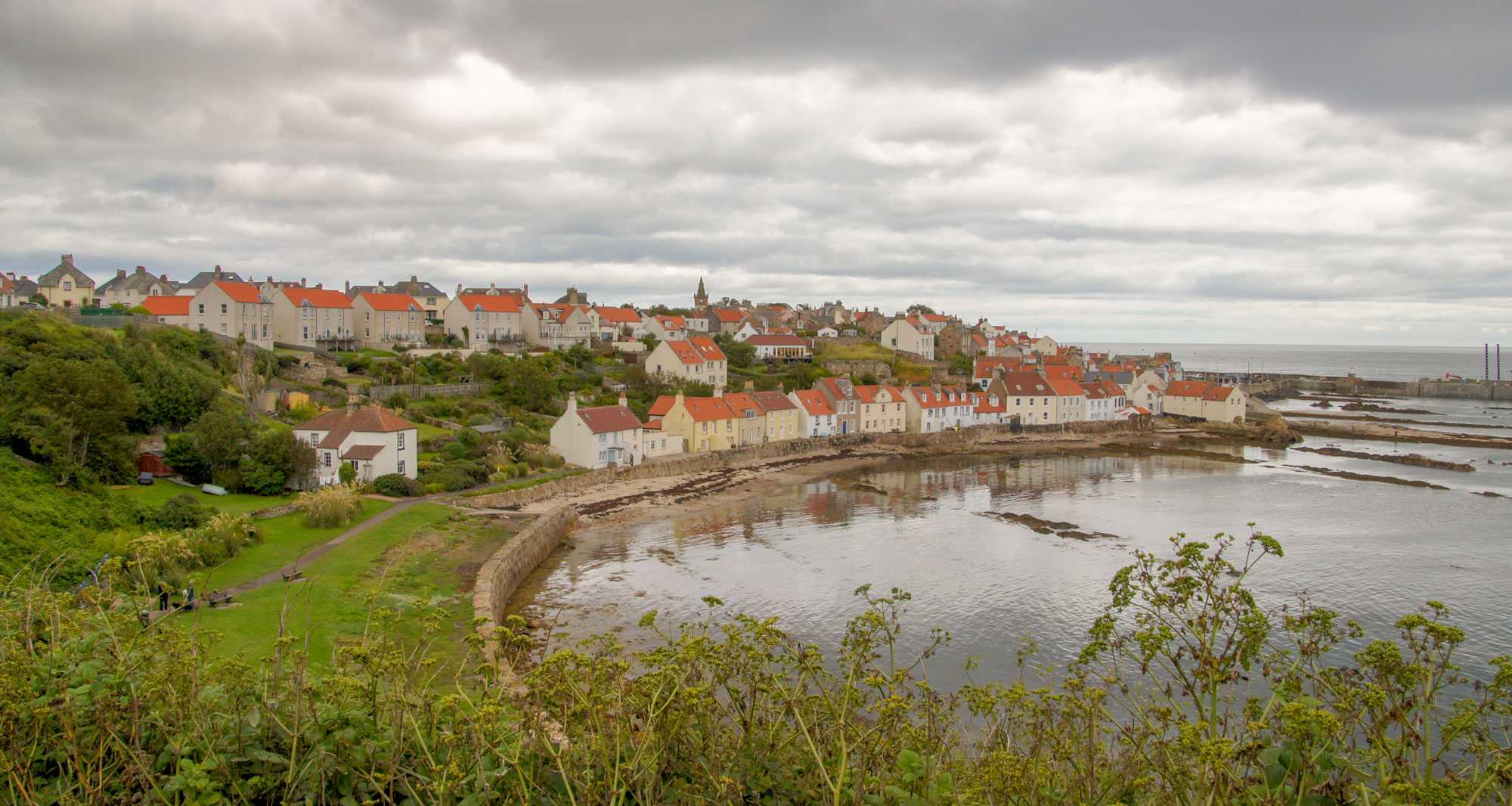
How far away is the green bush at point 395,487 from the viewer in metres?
33.8

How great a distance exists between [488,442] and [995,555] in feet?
86.9

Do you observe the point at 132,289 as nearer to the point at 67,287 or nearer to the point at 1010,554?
the point at 67,287

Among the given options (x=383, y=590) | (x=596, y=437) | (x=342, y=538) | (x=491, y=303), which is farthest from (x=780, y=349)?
(x=383, y=590)

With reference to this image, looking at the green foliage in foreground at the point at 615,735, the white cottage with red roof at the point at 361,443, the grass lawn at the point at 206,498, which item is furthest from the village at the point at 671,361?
the green foliage in foreground at the point at 615,735

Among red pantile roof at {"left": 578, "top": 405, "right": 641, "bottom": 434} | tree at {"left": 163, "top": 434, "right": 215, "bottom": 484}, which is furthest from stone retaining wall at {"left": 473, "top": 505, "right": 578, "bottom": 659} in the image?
tree at {"left": 163, "top": 434, "right": 215, "bottom": 484}

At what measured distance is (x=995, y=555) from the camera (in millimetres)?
31453

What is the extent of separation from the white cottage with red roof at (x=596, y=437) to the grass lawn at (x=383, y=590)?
1384 centimetres

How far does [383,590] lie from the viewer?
72.4 ft

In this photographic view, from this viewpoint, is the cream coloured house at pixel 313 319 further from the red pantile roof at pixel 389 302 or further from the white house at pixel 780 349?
the white house at pixel 780 349

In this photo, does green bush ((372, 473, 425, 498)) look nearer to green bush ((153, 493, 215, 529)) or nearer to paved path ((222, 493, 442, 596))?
paved path ((222, 493, 442, 596))

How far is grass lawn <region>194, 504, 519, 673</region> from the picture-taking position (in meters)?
17.1

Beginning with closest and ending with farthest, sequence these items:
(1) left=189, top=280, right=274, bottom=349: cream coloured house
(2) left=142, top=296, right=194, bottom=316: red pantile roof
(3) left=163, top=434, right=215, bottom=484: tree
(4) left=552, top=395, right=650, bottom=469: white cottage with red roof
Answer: (3) left=163, top=434, right=215, bottom=484: tree, (4) left=552, top=395, right=650, bottom=469: white cottage with red roof, (2) left=142, top=296, right=194, bottom=316: red pantile roof, (1) left=189, top=280, right=274, bottom=349: cream coloured house

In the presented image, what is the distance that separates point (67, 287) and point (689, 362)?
46046 mm

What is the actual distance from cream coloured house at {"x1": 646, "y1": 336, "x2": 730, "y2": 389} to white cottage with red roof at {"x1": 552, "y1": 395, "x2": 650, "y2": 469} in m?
18.5
